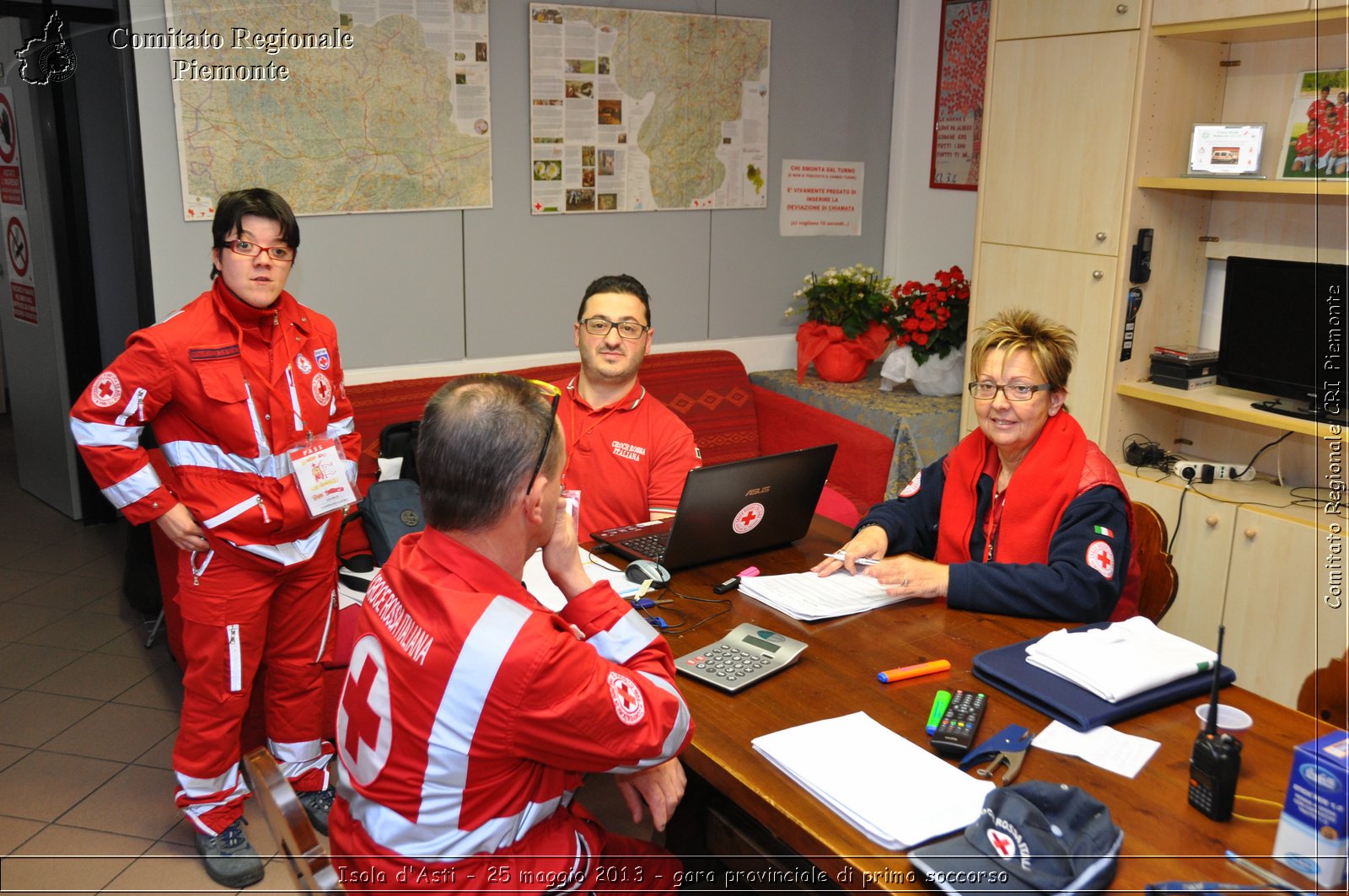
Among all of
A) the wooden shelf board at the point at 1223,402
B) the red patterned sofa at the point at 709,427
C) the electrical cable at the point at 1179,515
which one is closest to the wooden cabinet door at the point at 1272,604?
the electrical cable at the point at 1179,515

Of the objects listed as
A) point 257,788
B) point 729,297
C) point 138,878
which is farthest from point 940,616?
point 729,297

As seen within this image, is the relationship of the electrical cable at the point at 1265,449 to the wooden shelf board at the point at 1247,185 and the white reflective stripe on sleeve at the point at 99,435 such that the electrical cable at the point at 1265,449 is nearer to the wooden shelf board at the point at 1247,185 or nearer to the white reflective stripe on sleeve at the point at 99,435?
the wooden shelf board at the point at 1247,185

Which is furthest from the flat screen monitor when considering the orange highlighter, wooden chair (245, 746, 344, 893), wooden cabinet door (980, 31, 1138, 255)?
wooden chair (245, 746, 344, 893)

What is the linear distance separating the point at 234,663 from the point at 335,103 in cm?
198

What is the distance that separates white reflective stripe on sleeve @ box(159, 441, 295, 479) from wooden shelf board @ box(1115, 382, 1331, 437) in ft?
9.14

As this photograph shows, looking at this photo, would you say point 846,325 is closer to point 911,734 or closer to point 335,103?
point 335,103

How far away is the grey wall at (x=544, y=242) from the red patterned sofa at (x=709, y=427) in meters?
0.23

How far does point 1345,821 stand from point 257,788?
1.36 m

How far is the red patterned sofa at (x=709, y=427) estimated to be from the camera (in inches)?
135

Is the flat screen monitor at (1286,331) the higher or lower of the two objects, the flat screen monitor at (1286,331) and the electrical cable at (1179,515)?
the higher

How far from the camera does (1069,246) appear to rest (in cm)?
384

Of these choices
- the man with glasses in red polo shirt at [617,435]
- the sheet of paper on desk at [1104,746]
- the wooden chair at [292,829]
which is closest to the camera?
the wooden chair at [292,829]

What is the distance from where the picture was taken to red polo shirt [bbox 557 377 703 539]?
300cm

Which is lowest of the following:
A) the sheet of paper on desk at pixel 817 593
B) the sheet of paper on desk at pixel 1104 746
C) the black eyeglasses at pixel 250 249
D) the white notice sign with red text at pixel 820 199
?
the sheet of paper on desk at pixel 1104 746
